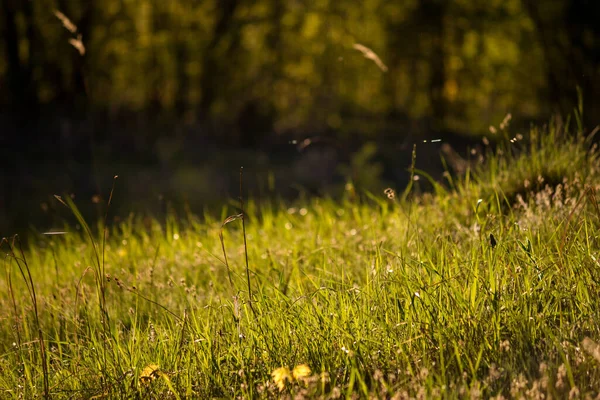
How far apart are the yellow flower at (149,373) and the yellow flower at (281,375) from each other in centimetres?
39

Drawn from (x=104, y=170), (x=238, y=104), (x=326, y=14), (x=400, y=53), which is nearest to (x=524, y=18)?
(x=400, y=53)

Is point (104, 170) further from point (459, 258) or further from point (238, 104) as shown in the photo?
point (459, 258)

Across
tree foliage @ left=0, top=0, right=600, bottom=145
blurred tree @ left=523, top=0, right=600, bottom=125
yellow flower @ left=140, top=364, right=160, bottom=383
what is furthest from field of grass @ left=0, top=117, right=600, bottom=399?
tree foliage @ left=0, top=0, right=600, bottom=145

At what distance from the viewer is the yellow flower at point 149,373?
2.14 m

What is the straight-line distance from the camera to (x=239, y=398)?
2061 mm

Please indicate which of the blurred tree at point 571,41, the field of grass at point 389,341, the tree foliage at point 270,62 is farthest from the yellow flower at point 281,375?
the tree foliage at point 270,62

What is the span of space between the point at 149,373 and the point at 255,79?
432 inches

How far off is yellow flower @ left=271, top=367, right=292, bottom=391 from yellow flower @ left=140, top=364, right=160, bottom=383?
390 millimetres

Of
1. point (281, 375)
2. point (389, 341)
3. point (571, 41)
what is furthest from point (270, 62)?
point (281, 375)

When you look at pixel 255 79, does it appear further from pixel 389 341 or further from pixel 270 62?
pixel 389 341

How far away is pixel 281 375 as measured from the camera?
1990 millimetres

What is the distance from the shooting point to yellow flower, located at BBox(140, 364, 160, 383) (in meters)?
2.14

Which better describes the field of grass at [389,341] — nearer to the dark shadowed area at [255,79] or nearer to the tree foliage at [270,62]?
the dark shadowed area at [255,79]

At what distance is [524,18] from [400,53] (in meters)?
2.31
